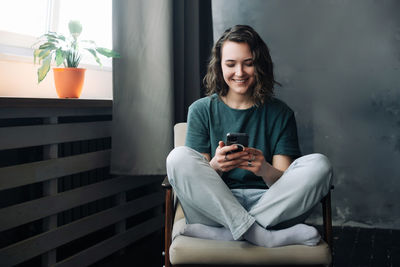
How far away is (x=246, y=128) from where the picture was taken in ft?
5.78

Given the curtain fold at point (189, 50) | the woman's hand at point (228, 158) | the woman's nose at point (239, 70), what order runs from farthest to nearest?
the curtain fold at point (189, 50) → the woman's nose at point (239, 70) → the woman's hand at point (228, 158)

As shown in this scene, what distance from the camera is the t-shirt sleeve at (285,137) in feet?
5.65

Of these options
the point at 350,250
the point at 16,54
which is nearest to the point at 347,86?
the point at 350,250

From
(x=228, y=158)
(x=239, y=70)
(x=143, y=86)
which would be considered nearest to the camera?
(x=228, y=158)

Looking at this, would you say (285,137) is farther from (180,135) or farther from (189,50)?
(189,50)

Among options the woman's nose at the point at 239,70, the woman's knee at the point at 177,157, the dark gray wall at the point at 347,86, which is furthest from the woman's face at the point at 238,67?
the dark gray wall at the point at 347,86

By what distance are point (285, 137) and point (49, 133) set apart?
0.94 metres

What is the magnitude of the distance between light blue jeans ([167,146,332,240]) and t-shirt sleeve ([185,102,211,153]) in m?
0.30

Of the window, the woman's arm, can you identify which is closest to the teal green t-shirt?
the woman's arm

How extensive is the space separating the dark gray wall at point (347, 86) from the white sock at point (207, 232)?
5.51 feet

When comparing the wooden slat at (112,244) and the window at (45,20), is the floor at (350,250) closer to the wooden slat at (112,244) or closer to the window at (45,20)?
the wooden slat at (112,244)

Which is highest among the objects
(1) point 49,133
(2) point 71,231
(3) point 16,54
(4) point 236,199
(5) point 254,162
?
(3) point 16,54

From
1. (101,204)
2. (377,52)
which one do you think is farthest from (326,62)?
(101,204)

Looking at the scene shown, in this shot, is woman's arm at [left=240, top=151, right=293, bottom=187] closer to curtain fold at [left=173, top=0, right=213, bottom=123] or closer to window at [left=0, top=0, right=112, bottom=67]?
curtain fold at [left=173, top=0, right=213, bottom=123]
